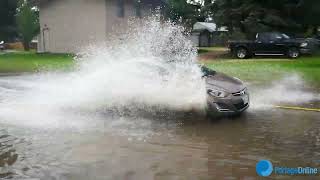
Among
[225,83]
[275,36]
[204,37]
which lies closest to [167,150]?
[225,83]

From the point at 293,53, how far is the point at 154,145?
24.5 m

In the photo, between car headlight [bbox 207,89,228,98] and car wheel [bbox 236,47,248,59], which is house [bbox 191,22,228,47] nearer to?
car wheel [bbox 236,47,248,59]

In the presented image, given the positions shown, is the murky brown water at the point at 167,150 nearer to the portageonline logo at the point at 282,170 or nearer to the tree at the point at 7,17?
the portageonline logo at the point at 282,170

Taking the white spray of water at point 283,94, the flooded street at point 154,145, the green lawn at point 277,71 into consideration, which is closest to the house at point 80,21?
the green lawn at point 277,71

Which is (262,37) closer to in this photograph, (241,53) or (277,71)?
(241,53)

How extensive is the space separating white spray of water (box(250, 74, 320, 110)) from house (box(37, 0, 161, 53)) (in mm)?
24664

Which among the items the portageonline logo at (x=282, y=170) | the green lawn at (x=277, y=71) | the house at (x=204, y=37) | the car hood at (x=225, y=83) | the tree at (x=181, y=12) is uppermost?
the tree at (x=181, y=12)

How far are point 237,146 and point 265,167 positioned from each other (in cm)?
134

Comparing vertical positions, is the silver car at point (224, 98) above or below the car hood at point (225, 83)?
below

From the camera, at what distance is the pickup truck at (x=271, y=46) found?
31.0 metres

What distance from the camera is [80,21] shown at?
4234cm

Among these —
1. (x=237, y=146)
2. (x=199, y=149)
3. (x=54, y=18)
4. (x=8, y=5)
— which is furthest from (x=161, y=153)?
(x=8, y=5)

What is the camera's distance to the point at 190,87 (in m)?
11.5

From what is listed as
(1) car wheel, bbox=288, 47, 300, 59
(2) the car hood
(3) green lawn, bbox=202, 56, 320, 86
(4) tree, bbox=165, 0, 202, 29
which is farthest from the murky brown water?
(4) tree, bbox=165, 0, 202, 29
